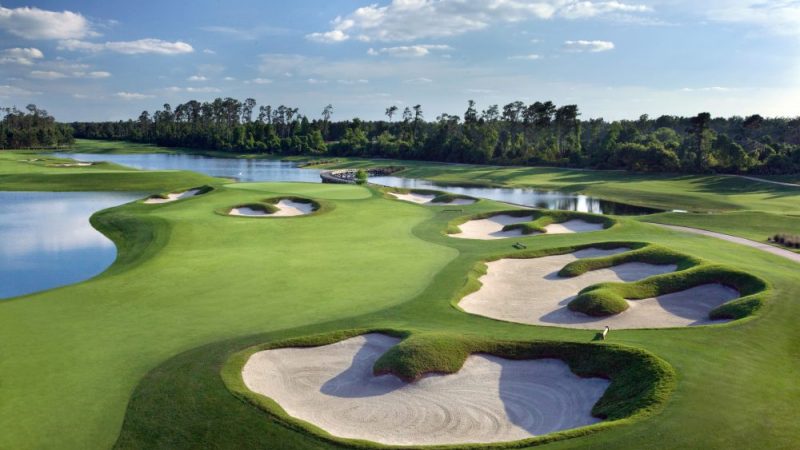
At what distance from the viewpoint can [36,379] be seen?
1522 centimetres

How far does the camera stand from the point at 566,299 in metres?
23.6

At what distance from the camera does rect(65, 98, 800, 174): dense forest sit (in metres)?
87.9

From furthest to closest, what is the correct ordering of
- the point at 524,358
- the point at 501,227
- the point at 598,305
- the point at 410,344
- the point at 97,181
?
the point at 97,181 → the point at 501,227 → the point at 598,305 → the point at 524,358 → the point at 410,344

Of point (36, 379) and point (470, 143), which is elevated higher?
point (470, 143)

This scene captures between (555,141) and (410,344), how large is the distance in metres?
111

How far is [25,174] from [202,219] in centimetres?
4815

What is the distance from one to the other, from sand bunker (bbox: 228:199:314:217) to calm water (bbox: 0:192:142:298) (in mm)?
10489

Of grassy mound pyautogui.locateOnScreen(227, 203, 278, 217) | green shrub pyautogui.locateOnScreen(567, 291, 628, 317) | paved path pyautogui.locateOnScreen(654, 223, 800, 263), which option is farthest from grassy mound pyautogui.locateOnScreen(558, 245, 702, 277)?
grassy mound pyautogui.locateOnScreen(227, 203, 278, 217)

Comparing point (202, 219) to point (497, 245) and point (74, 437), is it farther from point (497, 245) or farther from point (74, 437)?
point (74, 437)

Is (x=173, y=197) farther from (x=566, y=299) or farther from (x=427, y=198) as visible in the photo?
(x=566, y=299)

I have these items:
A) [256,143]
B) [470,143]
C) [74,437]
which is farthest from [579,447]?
[256,143]

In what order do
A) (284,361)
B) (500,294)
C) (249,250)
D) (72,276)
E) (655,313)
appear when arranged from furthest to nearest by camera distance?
(249,250) < (72,276) < (500,294) < (655,313) < (284,361)

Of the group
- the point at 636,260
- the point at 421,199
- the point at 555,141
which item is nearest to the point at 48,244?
the point at 421,199

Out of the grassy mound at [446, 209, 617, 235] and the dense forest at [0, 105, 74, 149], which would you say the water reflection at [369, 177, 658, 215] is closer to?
the grassy mound at [446, 209, 617, 235]
